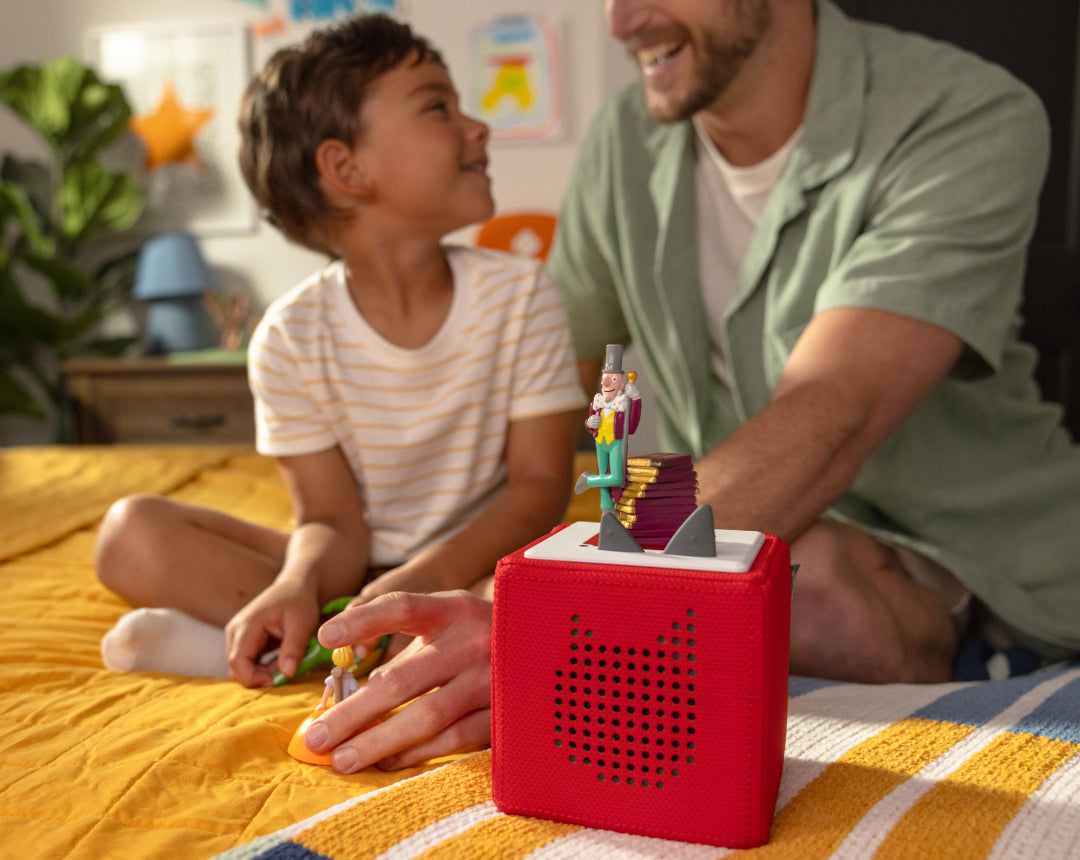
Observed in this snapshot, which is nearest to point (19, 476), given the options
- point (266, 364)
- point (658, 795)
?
point (266, 364)

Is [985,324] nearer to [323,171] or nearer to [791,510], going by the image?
[791,510]

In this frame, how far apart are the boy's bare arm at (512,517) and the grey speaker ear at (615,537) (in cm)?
35

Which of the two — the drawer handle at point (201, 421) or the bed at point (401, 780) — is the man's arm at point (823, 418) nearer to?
the bed at point (401, 780)

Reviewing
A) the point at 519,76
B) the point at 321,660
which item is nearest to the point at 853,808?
the point at 321,660

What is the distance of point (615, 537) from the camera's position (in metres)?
0.56

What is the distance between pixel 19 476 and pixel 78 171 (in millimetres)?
1466

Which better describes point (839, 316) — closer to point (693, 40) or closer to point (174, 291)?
point (693, 40)

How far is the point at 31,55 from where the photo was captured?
3.24 meters

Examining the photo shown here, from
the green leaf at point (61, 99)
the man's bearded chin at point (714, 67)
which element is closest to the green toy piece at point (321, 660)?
the man's bearded chin at point (714, 67)

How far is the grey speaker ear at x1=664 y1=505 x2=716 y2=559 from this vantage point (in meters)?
0.54

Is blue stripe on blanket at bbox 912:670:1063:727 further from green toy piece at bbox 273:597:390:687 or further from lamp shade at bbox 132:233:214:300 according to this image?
lamp shade at bbox 132:233:214:300

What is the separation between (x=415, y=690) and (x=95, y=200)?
8.95 feet

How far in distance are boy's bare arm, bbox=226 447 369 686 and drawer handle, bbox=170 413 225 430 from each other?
167 centimetres

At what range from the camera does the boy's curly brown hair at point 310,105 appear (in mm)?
1162
